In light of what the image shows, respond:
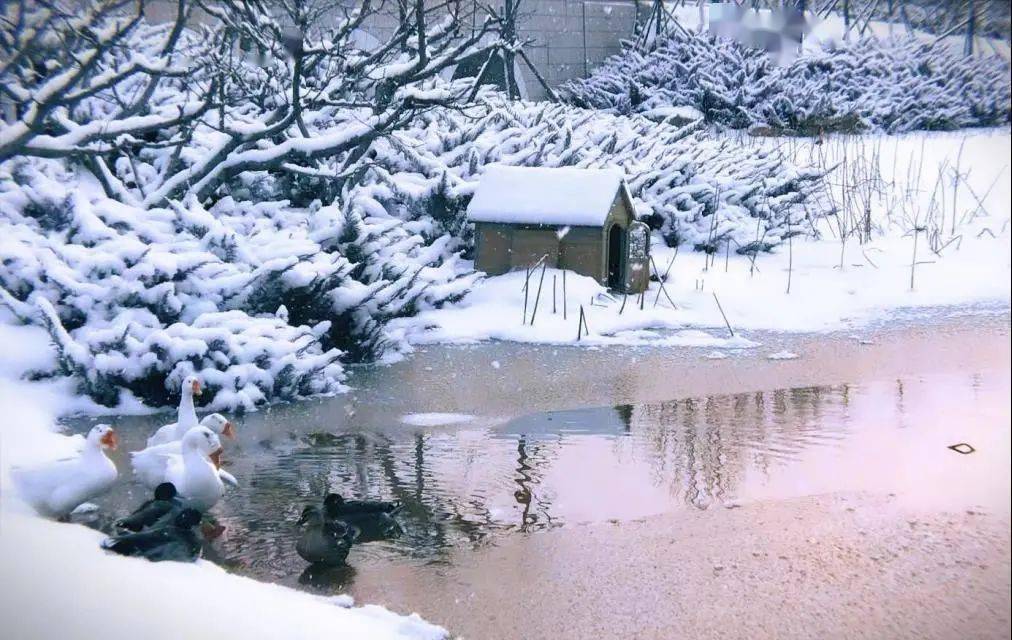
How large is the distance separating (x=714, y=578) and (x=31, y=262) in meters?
4.91

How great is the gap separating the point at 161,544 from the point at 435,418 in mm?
2829

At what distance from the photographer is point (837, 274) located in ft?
39.5

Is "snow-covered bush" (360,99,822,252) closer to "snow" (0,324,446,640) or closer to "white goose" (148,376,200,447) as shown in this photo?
"white goose" (148,376,200,447)

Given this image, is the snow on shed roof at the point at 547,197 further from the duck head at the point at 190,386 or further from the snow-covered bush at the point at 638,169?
the duck head at the point at 190,386

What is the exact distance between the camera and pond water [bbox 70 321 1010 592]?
16.8 feet

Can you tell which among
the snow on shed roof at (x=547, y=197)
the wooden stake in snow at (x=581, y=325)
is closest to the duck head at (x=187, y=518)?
the wooden stake in snow at (x=581, y=325)

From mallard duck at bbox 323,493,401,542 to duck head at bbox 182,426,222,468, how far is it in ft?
2.31

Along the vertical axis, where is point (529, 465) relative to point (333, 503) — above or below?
below

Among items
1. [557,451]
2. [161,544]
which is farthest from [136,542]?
[557,451]

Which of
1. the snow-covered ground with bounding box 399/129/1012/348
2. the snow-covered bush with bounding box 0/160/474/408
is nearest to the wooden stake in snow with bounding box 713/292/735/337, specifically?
the snow-covered ground with bounding box 399/129/1012/348

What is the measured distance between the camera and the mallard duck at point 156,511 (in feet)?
14.8

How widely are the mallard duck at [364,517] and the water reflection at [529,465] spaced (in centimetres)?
6

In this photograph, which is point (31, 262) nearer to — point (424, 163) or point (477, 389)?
point (477, 389)

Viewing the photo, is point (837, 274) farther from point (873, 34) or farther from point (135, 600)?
point (135, 600)
